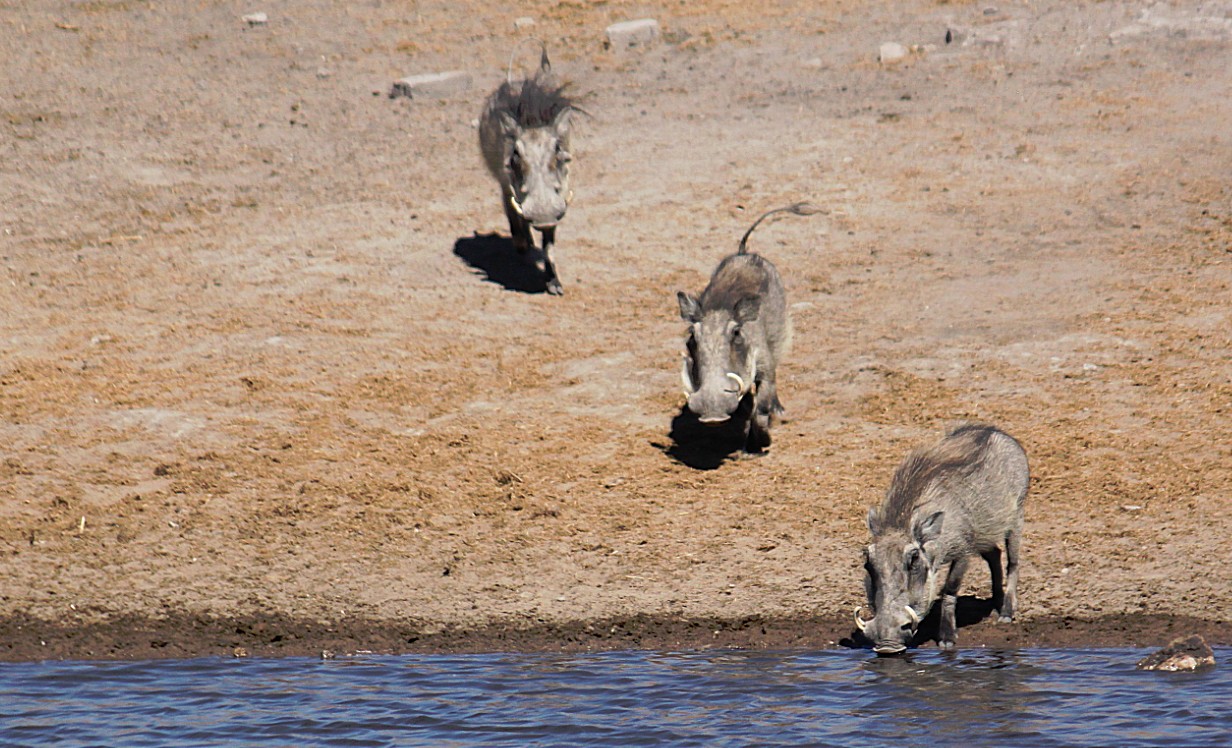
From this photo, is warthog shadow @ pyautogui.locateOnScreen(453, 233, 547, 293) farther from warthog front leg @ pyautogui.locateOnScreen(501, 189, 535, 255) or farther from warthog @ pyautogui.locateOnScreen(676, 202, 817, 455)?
warthog @ pyautogui.locateOnScreen(676, 202, 817, 455)

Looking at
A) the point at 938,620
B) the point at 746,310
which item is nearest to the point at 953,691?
the point at 938,620

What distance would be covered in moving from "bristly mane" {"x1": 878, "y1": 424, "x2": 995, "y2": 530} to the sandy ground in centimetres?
74

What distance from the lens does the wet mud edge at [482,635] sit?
6.93m

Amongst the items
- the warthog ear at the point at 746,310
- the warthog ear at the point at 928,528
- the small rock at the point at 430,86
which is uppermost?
the small rock at the point at 430,86

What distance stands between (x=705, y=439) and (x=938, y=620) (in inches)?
94.5

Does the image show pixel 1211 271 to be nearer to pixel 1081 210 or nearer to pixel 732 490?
pixel 1081 210

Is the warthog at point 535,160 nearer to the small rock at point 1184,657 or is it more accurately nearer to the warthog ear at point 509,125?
the warthog ear at point 509,125

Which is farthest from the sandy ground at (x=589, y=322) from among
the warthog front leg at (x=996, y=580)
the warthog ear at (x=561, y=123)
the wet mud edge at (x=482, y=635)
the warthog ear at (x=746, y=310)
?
the warthog ear at (x=561, y=123)

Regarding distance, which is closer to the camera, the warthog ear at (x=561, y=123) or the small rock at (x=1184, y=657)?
the small rock at (x=1184, y=657)

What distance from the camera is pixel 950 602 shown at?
6801 millimetres

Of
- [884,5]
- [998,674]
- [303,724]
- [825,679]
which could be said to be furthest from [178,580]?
[884,5]

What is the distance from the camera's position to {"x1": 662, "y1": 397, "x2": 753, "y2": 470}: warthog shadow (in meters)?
8.77

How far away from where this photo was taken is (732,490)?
8.37 meters

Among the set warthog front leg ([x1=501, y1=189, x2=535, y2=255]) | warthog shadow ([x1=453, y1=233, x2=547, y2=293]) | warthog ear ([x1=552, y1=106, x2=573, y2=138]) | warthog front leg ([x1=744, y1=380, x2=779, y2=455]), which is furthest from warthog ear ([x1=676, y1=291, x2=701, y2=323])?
warthog front leg ([x1=501, y1=189, x2=535, y2=255])
